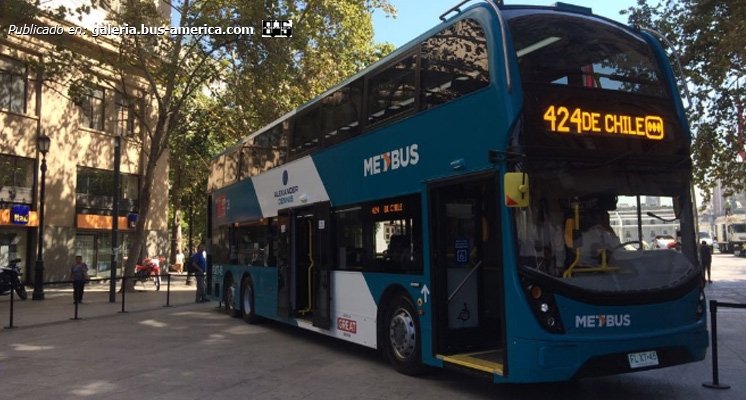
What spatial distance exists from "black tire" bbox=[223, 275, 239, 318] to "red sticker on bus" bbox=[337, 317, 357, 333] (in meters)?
5.72

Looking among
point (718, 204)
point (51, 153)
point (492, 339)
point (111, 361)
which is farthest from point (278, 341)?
point (718, 204)

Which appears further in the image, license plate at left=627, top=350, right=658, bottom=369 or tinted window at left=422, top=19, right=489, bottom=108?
tinted window at left=422, top=19, right=489, bottom=108

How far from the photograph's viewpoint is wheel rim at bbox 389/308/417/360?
7.52 m

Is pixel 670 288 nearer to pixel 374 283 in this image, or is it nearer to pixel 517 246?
pixel 517 246

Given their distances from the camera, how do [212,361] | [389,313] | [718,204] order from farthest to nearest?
[718,204], [212,361], [389,313]

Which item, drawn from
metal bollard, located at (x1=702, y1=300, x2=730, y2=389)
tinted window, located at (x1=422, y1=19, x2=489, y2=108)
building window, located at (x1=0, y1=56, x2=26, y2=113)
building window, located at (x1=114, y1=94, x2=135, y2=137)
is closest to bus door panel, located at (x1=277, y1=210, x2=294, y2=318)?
tinted window, located at (x1=422, y1=19, x2=489, y2=108)

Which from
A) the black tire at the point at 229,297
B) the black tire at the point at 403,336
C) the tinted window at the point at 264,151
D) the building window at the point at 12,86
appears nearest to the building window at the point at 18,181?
the building window at the point at 12,86

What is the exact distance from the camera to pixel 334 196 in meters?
9.52

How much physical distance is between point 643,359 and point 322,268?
17.5ft

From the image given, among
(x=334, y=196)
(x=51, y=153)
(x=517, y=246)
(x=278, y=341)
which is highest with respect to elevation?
(x=51, y=153)

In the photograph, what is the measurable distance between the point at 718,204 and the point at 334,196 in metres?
80.9

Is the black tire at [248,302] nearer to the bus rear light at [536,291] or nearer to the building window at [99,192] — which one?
the bus rear light at [536,291]

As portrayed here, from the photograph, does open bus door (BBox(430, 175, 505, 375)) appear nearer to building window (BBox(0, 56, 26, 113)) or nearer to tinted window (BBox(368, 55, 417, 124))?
tinted window (BBox(368, 55, 417, 124))

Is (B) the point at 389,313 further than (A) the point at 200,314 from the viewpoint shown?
No
